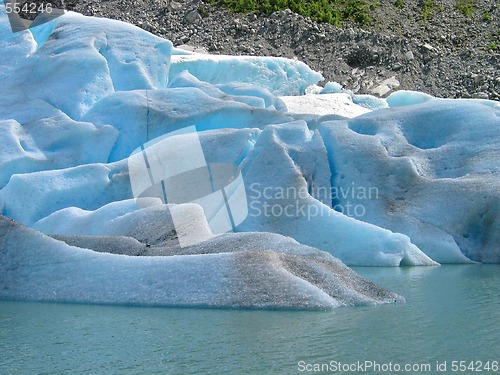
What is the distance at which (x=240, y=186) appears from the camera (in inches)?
508

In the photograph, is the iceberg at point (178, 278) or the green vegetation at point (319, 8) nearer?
the iceberg at point (178, 278)

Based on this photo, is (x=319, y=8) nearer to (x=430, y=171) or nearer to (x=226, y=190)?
(x=430, y=171)

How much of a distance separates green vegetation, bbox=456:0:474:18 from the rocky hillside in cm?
42

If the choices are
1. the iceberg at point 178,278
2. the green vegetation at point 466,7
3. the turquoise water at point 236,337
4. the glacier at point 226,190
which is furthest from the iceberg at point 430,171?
the green vegetation at point 466,7

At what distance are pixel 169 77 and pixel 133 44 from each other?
1.38 meters

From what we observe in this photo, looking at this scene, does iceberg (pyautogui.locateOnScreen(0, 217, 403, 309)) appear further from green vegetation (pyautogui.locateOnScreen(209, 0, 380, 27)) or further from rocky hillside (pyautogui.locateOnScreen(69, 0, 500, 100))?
green vegetation (pyautogui.locateOnScreen(209, 0, 380, 27))

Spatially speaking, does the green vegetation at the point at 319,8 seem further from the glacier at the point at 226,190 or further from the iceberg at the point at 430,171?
the iceberg at the point at 430,171

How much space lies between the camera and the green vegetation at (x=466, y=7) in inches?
1102

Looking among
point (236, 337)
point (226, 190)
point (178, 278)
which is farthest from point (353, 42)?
point (236, 337)

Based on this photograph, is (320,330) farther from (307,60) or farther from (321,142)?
(307,60)

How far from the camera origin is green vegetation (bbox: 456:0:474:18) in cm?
2798

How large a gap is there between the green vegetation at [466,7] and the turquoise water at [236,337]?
21441 millimetres

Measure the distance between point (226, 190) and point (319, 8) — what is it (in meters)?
16.7

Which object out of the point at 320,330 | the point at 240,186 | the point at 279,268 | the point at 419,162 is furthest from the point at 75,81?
the point at 320,330
